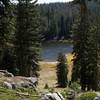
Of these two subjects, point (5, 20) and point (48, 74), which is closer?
point (5, 20)

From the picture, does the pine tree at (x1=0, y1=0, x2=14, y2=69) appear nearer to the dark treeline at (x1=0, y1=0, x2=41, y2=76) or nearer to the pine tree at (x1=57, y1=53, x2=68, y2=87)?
the dark treeline at (x1=0, y1=0, x2=41, y2=76)

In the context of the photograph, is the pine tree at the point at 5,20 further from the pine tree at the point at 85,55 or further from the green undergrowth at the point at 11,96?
the green undergrowth at the point at 11,96

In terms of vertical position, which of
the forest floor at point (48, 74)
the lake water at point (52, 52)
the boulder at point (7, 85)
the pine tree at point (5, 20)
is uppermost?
the pine tree at point (5, 20)

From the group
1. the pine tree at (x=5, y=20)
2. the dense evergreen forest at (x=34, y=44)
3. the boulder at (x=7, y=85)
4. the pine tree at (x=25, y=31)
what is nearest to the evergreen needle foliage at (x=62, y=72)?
the dense evergreen forest at (x=34, y=44)

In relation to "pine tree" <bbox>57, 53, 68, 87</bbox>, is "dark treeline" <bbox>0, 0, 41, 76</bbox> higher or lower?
higher

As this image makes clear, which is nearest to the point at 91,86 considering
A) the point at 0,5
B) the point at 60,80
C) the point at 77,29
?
the point at 77,29

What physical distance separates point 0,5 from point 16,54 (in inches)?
490

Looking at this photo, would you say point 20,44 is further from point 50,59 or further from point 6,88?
point 50,59

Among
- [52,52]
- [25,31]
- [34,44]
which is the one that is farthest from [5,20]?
[52,52]

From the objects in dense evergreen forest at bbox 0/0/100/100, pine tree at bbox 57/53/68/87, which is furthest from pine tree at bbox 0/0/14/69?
pine tree at bbox 57/53/68/87

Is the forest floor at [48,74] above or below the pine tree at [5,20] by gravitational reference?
below

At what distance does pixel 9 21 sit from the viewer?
33781mm

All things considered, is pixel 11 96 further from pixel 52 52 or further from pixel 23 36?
pixel 52 52

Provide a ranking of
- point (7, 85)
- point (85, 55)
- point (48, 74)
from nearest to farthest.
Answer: point (7, 85)
point (85, 55)
point (48, 74)
